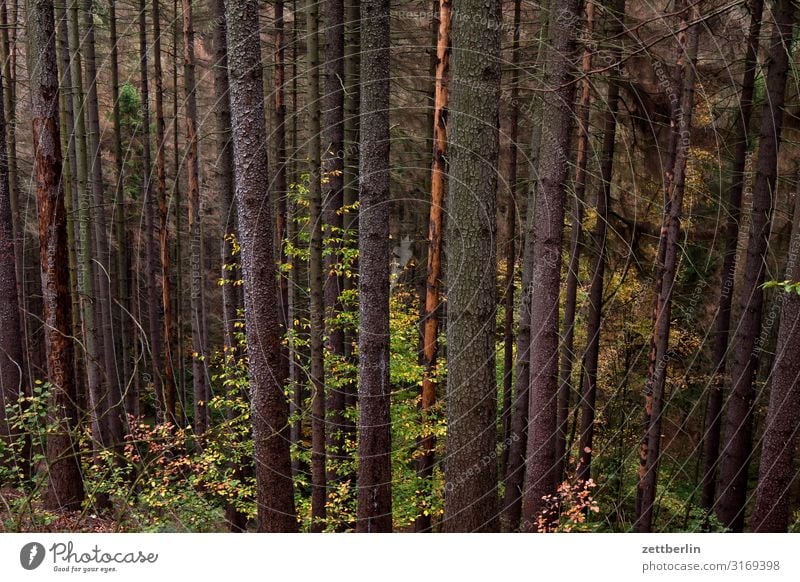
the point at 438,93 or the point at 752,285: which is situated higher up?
the point at 438,93

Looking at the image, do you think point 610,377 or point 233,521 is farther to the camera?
point 610,377

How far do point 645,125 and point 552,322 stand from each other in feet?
51.1

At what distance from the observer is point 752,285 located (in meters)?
12.1

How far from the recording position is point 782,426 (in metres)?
8.72

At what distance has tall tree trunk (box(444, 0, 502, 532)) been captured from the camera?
704 cm

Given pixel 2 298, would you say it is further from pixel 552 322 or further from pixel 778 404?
pixel 778 404

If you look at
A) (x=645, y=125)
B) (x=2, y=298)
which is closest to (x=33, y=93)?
(x=2, y=298)

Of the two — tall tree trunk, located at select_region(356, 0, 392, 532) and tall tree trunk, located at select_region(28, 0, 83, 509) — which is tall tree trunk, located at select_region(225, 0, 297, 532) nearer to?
tall tree trunk, located at select_region(356, 0, 392, 532)

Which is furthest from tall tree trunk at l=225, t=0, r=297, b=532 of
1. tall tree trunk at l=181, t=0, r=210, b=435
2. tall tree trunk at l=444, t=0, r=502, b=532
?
tall tree trunk at l=181, t=0, r=210, b=435

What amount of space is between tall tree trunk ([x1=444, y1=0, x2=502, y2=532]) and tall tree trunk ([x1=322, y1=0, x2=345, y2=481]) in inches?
194

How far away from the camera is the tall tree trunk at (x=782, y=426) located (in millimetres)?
8488

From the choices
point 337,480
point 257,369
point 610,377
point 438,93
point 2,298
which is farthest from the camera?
point 610,377
